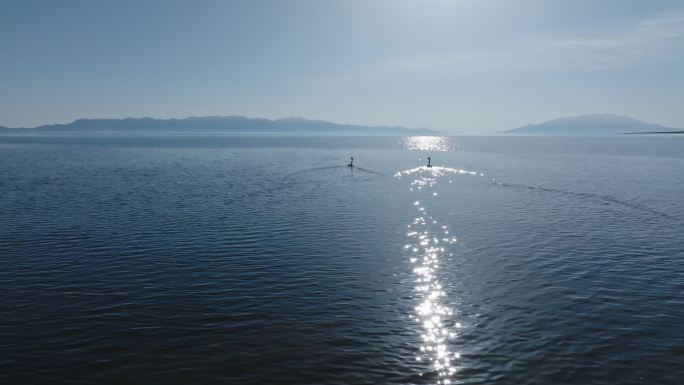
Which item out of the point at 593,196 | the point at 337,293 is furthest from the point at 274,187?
the point at 593,196

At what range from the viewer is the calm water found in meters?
22.8

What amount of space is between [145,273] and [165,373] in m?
16.1

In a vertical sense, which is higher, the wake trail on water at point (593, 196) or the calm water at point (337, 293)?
the wake trail on water at point (593, 196)

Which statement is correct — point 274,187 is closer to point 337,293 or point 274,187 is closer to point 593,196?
point 337,293

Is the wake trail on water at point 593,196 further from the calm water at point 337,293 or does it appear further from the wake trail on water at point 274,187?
the wake trail on water at point 274,187

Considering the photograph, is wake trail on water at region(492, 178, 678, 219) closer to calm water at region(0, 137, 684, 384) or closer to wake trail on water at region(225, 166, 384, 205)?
calm water at region(0, 137, 684, 384)

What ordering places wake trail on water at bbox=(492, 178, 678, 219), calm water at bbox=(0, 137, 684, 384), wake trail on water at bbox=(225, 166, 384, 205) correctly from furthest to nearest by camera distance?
wake trail on water at bbox=(225, 166, 384, 205) → wake trail on water at bbox=(492, 178, 678, 219) → calm water at bbox=(0, 137, 684, 384)

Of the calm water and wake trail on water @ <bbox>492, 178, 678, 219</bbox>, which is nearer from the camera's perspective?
the calm water

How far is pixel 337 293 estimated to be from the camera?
3241cm

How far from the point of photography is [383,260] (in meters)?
40.7

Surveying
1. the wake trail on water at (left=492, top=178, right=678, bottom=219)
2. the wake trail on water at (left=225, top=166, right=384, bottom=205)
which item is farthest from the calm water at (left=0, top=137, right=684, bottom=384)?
the wake trail on water at (left=225, top=166, right=384, bottom=205)

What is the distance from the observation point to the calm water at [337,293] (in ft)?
74.8

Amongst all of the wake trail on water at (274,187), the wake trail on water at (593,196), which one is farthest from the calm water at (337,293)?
the wake trail on water at (274,187)

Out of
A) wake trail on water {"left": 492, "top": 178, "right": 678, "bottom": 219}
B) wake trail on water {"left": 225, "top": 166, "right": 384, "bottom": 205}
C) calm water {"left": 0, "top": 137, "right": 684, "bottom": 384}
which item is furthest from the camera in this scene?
wake trail on water {"left": 225, "top": 166, "right": 384, "bottom": 205}
